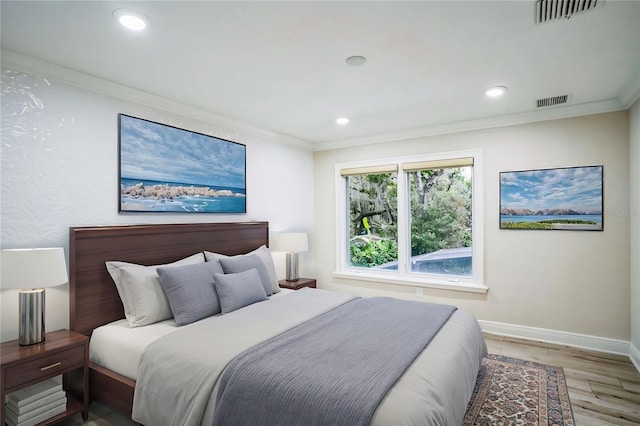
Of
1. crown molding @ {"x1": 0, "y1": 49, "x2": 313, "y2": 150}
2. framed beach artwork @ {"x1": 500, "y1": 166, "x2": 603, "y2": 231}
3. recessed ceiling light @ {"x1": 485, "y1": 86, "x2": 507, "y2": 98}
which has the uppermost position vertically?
recessed ceiling light @ {"x1": 485, "y1": 86, "x2": 507, "y2": 98}

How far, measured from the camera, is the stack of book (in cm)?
211

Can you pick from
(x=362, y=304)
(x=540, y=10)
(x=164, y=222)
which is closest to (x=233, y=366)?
(x=362, y=304)

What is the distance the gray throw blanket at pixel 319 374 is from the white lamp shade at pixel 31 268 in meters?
1.34

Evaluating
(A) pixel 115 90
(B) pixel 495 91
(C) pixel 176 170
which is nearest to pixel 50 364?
(C) pixel 176 170

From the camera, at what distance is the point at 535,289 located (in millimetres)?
3795

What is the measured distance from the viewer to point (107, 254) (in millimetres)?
2781

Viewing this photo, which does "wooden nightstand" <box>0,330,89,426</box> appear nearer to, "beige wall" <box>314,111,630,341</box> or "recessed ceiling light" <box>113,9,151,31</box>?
"recessed ceiling light" <box>113,9,151,31</box>

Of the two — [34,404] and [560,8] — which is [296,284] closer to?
[34,404]

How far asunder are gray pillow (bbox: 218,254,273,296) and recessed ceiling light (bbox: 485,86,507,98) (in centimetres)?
269

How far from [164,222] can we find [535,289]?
155 inches

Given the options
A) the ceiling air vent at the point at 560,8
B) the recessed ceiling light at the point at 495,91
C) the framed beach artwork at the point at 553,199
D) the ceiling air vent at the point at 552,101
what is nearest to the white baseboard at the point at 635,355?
the framed beach artwork at the point at 553,199

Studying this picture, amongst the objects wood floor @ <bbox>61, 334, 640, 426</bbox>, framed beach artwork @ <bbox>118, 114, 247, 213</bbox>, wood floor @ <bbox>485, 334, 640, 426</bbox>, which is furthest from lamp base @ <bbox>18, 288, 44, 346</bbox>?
wood floor @ <bbox>485, 334, 640, 426</bbox>

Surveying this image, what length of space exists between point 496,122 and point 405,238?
1.77 m

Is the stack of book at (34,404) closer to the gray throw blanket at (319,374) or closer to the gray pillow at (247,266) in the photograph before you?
the gray throw blanket at (319,374)
